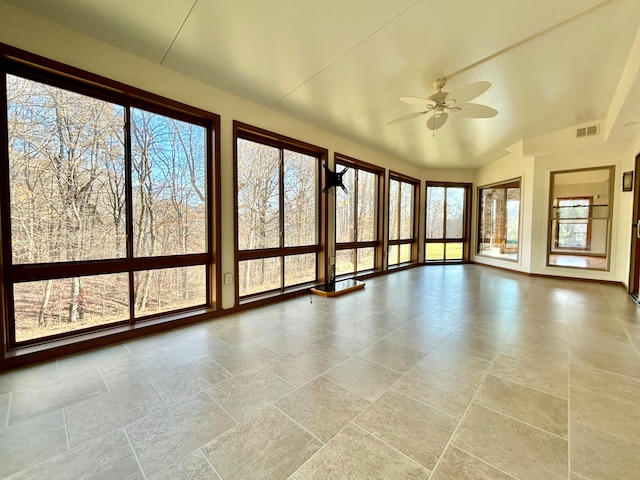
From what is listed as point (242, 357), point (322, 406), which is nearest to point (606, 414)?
point (322, 406)

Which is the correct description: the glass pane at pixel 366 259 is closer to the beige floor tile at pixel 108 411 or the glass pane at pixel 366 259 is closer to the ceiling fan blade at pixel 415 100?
the ceiling fan blade at pixel 415 100

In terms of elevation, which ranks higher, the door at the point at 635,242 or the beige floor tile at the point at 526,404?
the door at the point at 635,242

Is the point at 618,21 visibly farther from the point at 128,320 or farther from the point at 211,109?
the point at 128,320

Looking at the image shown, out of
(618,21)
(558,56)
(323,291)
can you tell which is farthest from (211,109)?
(618,21)

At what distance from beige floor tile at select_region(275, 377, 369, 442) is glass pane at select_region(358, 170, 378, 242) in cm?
438

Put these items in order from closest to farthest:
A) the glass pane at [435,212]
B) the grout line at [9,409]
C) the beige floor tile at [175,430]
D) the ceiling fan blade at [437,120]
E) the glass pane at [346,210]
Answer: the beige floor tile at [175,430] < the grout line at [9,409] < the ceiling fan blade at [437,120] < the glass pane at [346,210] < the glass pane at [435,212]

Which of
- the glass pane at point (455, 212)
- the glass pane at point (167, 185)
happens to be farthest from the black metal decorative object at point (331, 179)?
the glass pane at point (455, 212)

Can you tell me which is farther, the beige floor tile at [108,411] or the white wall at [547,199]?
the white wall at [547,199]

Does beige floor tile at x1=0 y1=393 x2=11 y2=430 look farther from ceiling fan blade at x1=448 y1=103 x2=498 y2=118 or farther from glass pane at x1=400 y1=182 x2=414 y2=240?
glass pane at x1=400 y1=182 x2=414 y2=240

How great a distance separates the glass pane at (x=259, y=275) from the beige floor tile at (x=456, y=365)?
2.68 m

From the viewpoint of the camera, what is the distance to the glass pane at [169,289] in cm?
312

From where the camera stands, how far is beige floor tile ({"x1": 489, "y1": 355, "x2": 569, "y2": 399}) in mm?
2047

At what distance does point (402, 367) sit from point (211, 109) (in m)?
3.68

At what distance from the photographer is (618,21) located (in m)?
2.47
